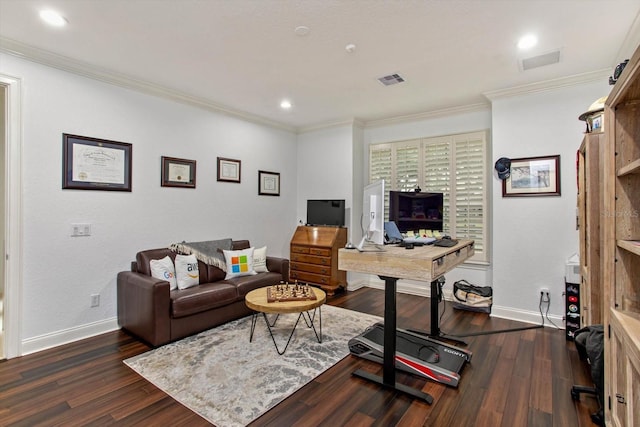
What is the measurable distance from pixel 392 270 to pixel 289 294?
124cm

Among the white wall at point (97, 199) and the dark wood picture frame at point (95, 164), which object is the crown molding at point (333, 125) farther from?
the dark wood picture frame at point (95, 164)

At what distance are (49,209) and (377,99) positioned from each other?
3.85 m

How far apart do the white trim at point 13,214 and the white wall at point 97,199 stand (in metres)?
0.05

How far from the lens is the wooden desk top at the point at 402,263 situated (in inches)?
79.1

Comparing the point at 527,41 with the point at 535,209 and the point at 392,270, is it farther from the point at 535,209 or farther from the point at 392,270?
the point at 392,270

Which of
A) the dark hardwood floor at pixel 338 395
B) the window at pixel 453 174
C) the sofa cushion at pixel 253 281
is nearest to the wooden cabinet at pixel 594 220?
the dark hardwood floor at pixel 338 395

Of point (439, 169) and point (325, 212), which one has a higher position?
point (439, 169)

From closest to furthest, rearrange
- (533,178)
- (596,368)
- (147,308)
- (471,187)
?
1. (596,368)
2. (147,308)
3. (533,178)
4. (471,187)

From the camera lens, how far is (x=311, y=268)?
4965 millimetres

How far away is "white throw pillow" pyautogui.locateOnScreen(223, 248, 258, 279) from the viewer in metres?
3.91

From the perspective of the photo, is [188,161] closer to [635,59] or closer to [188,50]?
[188,50]

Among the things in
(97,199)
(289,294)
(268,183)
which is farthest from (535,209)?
(97,199)

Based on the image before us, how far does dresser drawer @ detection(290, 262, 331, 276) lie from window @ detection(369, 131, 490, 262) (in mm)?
1705

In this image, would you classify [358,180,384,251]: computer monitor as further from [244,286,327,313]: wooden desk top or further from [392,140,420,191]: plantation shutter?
[392,140,420,191]: plantation shutter
